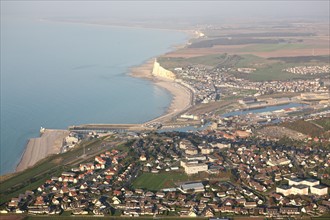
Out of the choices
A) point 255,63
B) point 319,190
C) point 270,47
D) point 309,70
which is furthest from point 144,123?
point 270,47

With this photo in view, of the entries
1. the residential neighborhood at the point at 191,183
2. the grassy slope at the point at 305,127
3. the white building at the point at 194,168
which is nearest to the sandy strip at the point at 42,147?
the residential neighborhood at the point at 191,183

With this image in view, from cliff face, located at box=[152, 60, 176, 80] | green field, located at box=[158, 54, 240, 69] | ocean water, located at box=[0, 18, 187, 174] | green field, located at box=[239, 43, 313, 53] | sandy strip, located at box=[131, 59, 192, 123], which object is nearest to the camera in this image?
ocean water, located at box=[0, 18, 187, 174]

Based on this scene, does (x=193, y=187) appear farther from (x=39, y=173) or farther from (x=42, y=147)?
(x=42, y=147)

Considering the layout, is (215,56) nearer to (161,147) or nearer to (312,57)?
(312,57)

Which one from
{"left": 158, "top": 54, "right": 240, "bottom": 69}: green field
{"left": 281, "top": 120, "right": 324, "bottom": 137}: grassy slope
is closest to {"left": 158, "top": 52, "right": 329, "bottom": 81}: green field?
{"left": 158, "top": 54, "right": 240, "bottom": 69}: green field

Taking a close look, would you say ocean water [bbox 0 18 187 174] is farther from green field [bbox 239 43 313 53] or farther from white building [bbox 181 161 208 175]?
green field [bbox 239 43 313 53]
